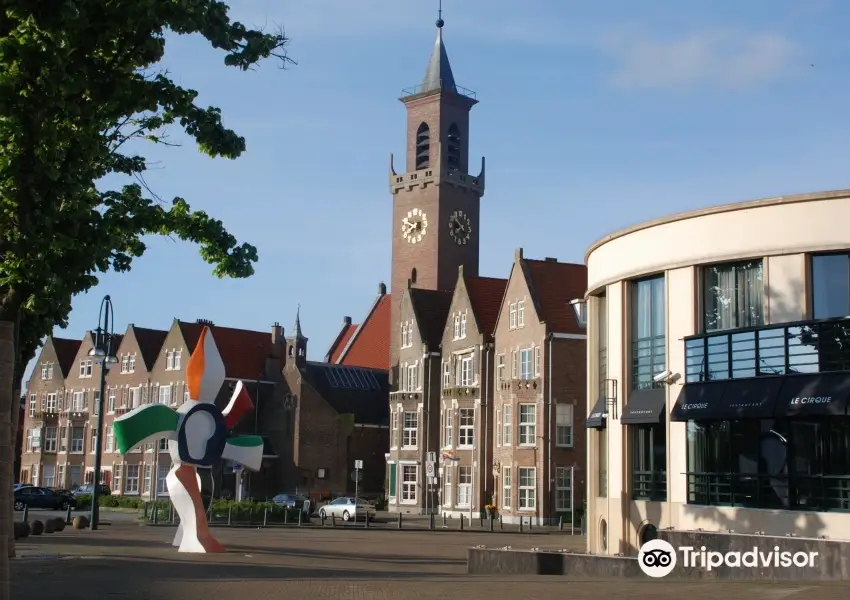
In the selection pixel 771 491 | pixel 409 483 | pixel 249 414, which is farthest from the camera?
pixel 249 414

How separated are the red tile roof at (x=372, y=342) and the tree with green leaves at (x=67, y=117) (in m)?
74.9

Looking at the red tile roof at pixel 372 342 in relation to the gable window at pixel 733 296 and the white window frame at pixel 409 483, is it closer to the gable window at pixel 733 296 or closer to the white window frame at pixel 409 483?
the white window frame at pixel 409 483

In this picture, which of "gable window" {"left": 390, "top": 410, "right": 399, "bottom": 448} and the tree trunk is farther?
"gable window" {"left": 390, "top": 410, "right": 399, "bottom": 448}

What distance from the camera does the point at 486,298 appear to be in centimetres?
6650

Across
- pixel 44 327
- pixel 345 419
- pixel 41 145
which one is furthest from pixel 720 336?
pixel 345 419

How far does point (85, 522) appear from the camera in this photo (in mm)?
40500

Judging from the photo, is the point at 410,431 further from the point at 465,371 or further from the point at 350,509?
the point at 350,509

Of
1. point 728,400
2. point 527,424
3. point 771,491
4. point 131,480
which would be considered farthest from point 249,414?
point 771,491

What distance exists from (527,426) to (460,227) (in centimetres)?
2846

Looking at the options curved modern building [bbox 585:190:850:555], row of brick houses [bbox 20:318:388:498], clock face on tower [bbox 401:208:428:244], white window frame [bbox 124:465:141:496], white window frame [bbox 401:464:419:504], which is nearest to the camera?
curved modern building [bbox 585:190:850:555]

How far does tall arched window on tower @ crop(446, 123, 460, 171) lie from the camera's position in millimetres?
86375

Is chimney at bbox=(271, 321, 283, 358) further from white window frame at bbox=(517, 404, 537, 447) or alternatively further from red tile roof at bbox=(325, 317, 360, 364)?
white window frame at bbox=(517, 404, 537, 447)

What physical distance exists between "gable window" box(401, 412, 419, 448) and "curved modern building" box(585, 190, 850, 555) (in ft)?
122

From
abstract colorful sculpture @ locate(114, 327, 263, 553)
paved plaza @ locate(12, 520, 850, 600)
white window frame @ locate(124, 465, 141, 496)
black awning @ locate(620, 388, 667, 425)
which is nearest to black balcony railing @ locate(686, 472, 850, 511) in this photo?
black awning @ locate(620, 388, 667, 425)
